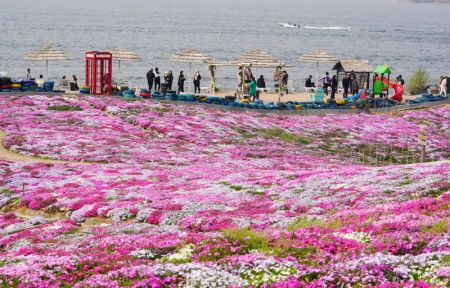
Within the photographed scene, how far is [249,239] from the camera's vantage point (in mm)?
20750

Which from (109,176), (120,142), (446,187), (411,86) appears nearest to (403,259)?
Answer: (446,187)

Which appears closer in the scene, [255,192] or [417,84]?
[255,192]

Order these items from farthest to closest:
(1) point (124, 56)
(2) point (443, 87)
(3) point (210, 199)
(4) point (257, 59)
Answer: (2) point (443, 87)
(4) point (257, 59)
(1) point (124, 56)
(3) point (210, 199)

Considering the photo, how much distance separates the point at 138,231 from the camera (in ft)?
79.7

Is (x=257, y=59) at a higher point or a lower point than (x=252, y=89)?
higher

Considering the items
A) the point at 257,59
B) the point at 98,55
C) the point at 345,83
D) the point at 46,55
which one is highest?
the point at 98,55

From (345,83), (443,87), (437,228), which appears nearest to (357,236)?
(437,228)

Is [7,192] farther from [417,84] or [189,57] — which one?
[417,84]

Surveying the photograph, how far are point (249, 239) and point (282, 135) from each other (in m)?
31.7

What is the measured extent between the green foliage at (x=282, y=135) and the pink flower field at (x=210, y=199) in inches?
6.7

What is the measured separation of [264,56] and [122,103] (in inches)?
688

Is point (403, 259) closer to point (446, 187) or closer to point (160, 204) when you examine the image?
point (446, 187)

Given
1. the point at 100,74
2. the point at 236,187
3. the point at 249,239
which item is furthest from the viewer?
the point at 100,74

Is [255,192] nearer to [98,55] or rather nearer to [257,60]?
[98,55]
